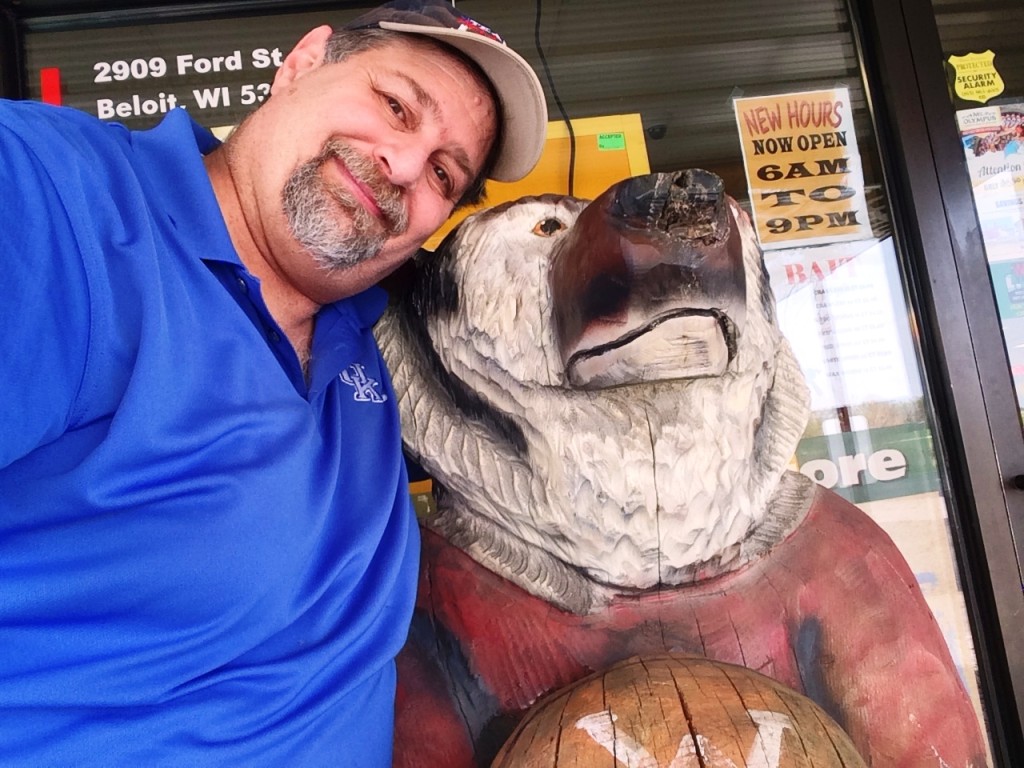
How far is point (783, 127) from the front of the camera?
138cm

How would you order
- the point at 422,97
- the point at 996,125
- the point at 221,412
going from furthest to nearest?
the point at 996,125 → the point at 422,97 → the point at 221,412

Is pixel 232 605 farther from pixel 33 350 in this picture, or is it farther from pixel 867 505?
pixel 867 505

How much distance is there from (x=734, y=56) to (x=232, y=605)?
1290 millimetres

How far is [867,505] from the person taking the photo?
1218 mm

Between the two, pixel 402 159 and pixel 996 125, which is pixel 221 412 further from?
pixel 996 125

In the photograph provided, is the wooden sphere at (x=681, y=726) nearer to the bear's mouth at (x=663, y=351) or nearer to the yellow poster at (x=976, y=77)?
the bear's mouth at (x=663, y=351)

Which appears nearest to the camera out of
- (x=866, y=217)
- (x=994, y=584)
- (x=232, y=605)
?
(x=232, y=605)

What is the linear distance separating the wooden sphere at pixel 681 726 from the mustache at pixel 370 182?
606mm

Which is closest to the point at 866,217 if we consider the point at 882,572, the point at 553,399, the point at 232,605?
the point at 882,572

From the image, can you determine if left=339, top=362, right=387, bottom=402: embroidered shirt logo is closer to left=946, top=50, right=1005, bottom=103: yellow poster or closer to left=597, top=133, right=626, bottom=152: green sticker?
left=597, top=133, right=626, bottom=152: green sticker

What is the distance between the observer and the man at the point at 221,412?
665mm

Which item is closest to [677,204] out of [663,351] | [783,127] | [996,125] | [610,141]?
[663,351]

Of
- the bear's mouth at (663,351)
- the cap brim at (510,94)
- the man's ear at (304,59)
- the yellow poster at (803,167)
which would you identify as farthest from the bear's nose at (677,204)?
the yellow poster at (803,167)

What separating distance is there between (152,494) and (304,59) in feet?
2.03
